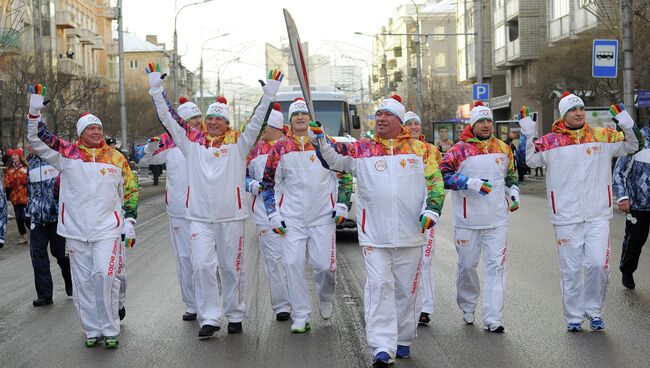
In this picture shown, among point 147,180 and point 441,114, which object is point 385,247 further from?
point 441,114

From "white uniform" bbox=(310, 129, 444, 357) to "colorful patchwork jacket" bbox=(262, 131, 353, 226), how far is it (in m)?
1.39

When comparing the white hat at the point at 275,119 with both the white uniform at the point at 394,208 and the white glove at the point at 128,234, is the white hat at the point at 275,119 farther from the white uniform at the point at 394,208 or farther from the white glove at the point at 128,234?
the white uniform at the point at 394,208

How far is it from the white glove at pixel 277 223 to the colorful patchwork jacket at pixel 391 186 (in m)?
1.34

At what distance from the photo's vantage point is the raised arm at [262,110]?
8836mm

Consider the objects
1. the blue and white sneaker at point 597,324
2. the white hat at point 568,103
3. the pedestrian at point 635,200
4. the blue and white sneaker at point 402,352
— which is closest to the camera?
the blue and white sneaker at point 402,352

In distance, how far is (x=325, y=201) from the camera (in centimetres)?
929

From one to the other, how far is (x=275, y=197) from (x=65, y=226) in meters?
1.93

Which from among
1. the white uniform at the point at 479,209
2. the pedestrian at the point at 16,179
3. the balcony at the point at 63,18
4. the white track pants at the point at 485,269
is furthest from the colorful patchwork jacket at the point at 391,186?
the balcony at the point at 63,18

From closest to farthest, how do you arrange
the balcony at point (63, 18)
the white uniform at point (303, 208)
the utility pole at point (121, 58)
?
the white uniform at point (303, 208)
the utility pole at point (121, 58)
the balcony at point (63, 18)

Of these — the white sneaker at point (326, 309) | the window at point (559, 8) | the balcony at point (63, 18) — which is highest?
the balcony at point (63, 18)

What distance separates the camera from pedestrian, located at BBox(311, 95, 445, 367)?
25.0 feet

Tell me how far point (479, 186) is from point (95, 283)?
3.24 meters

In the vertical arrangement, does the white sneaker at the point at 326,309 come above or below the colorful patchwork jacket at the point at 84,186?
below

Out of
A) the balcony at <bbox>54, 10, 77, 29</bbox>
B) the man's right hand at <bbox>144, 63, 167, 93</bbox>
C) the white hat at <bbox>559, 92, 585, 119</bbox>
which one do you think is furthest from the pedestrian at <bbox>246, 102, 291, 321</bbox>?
the balcony at <bbox>54, 10, 77, 29</bbox>
